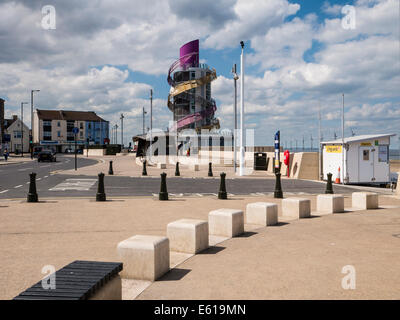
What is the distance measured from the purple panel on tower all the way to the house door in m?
65.0

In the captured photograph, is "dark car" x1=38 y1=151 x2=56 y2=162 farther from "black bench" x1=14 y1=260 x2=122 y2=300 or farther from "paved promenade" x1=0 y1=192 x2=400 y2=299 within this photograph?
"black bench" x1=14 y1=260 x2=122 y2=300

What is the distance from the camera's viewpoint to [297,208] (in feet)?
36.0

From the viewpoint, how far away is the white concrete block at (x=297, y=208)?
10984 mm

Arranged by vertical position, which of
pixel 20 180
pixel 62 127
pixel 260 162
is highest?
pixel 62 127

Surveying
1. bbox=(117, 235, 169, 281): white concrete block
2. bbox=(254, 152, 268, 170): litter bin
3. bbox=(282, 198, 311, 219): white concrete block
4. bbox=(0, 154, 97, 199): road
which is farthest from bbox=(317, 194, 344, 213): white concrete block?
bbox=(254, 152, 268, 170): litter bin

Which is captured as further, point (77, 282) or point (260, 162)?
point (260, 162)

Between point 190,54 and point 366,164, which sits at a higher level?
point 190,54

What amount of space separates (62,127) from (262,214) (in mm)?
125686

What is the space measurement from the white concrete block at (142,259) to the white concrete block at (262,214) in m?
4.75

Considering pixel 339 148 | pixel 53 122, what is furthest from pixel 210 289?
pixel 53 122

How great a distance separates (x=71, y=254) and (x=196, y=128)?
245ft

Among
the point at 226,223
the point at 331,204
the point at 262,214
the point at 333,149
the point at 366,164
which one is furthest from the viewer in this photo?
the point at 333,149

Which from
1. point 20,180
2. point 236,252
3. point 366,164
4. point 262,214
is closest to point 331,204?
point 262,214

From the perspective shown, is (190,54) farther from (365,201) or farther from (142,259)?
(142,259)
